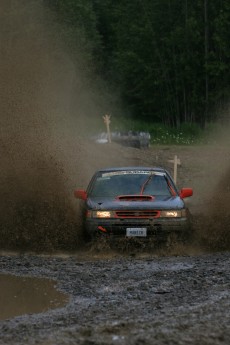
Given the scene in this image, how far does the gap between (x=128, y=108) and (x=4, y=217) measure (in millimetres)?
62757

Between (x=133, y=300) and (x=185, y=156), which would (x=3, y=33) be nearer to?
(x=185, y=156)

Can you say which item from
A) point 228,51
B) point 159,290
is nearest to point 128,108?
point 228,51

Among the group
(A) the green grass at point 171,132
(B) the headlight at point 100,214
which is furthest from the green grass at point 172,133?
(B) the headlight at point 100,214

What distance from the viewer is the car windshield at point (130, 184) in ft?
52.3

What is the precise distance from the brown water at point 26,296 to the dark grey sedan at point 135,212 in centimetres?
277

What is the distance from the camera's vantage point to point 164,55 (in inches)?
2825

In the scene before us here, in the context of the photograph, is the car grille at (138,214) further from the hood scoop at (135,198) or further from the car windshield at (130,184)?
the car windshield at (130,184)

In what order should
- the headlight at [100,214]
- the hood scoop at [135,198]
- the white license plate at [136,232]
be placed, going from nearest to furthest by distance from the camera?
the white license plate at [136,232]
the headlight at [100,214]
the hood scoop at [135,198]

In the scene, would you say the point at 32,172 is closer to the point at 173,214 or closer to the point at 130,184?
the point at 130,184

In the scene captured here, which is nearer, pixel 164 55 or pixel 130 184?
pixel 130 184

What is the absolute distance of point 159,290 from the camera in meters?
10.7

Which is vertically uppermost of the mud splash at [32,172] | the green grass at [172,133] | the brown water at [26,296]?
the brown water at [26,296]

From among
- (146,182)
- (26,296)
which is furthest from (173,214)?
(26,296)

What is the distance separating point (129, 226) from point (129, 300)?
4686 millimetres
